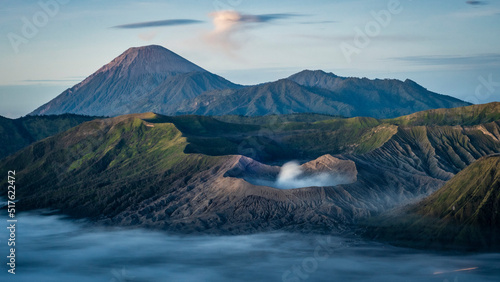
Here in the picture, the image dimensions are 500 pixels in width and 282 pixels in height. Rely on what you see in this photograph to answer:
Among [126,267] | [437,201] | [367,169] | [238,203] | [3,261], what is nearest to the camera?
[126,267]

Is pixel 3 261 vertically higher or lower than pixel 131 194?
lower

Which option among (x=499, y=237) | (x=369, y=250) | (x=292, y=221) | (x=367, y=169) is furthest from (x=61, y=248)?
(x=499, y=237)

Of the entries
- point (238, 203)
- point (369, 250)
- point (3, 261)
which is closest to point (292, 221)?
point (238, 203)

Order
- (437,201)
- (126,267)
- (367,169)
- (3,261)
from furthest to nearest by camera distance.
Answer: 1. (367,169)
2. (437,201)
3. (3,261)
4. (126,267)

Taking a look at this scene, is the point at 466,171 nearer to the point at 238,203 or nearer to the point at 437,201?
the point at 437,201

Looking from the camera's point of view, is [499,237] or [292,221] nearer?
[499,237]

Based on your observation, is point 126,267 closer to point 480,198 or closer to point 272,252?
point 272,252
